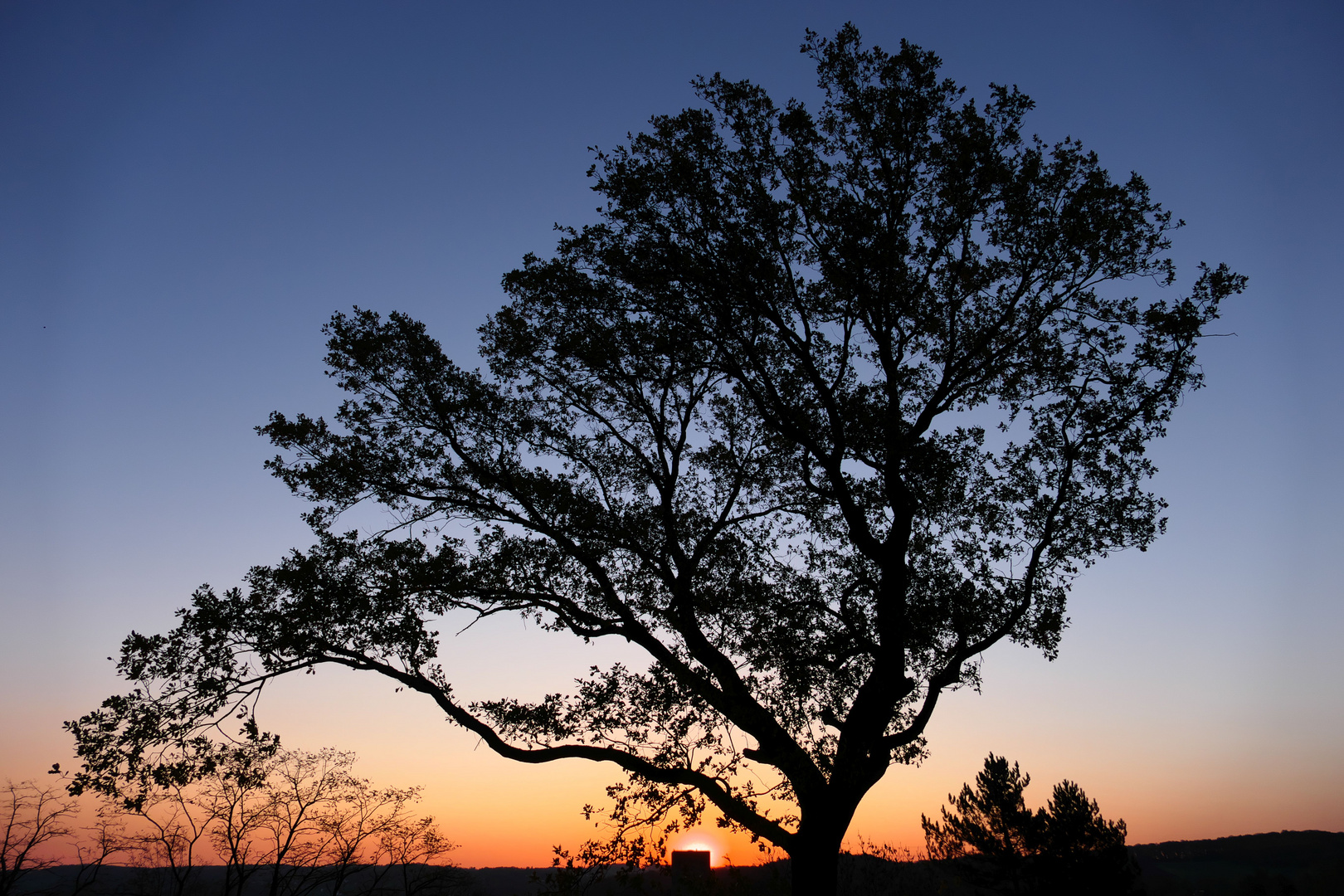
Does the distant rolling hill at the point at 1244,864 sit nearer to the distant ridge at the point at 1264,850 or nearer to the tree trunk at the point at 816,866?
the distant ridge at the point at 1264,850

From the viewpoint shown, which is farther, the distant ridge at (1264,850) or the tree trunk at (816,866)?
the distant ridge at (1264,850)

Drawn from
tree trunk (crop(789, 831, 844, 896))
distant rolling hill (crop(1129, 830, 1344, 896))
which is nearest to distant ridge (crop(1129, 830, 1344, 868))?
distant rolling hill (crop(1129, 830, 1344, 896))

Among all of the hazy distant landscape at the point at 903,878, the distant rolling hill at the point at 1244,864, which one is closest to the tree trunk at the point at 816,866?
the hazy distant landscape at the point at 903,878

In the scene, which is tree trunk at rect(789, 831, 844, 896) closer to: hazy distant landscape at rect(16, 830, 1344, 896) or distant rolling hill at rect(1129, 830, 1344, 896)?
hazy distant landscape at rect(16, 830, 1344, 896)

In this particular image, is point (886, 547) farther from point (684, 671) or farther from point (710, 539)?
point (684, 671)

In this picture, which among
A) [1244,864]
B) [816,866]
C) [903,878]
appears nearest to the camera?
[816,866]

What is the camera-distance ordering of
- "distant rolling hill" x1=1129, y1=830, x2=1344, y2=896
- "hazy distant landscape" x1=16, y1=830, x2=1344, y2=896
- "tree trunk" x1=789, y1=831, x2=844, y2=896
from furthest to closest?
"distant rolling hill" x1=1129, y1=830, x2=1344, y2=896 → "hazy distant landscape" x1=16, y1=830, x2=1344, y2=896 → "tree trunk" x1=789, y1=831, x2=844, y2=896

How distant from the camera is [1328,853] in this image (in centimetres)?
11125

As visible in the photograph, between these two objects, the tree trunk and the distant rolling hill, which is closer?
the tree trunk

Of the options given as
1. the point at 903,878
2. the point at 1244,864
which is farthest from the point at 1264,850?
the point at 903,878

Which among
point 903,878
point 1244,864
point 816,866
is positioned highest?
point 816,866

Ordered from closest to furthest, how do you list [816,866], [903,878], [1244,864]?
[816,866] → [903,878] → [1244,864]

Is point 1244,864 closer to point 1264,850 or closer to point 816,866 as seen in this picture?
point 1264,850

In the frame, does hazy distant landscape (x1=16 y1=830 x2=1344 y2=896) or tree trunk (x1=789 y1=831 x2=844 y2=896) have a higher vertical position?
tree trunk (x1=789 y1=831 x2=844 y2=896)
